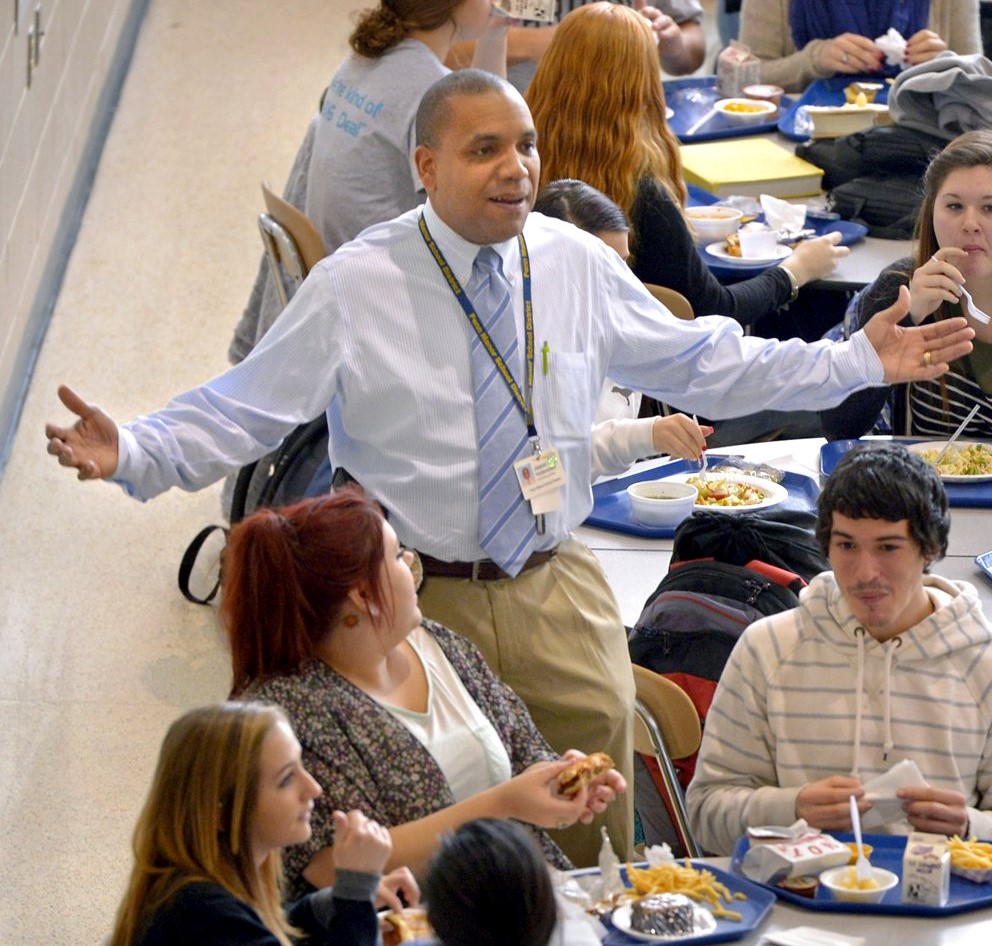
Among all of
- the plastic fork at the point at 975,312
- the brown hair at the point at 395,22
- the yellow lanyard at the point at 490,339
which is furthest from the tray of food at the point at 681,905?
the brown hair at the point at 395,22

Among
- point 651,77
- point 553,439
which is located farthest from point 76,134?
point 553,439

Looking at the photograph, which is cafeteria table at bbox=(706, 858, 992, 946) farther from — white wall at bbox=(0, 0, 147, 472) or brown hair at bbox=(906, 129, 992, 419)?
white wall at bbox=(0, 0, 147, 472)

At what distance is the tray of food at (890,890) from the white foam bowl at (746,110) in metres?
4.19

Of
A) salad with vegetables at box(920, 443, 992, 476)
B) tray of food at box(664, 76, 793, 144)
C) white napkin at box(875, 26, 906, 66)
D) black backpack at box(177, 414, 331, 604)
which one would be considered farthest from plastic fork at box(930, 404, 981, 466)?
white napkin at box(875, 26, 906, 66)

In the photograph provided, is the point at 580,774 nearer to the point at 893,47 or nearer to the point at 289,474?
the point at 289,474

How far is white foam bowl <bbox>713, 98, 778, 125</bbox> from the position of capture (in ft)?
20.3

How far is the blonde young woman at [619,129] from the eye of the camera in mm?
4539

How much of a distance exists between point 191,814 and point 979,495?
7.35ft

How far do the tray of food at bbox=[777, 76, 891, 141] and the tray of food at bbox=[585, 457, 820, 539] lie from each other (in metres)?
2.39

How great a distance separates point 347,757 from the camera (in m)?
2.41

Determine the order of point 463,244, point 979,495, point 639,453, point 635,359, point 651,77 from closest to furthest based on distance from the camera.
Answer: point 463,244 → point 635,359 → point 639,453 → point 979,495 → point 651,77

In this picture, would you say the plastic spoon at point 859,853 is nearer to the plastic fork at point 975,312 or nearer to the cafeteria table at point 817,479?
the cafeteria table at point 817,479

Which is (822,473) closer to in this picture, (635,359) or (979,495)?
(979,495)

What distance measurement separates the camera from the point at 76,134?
7.12 m
